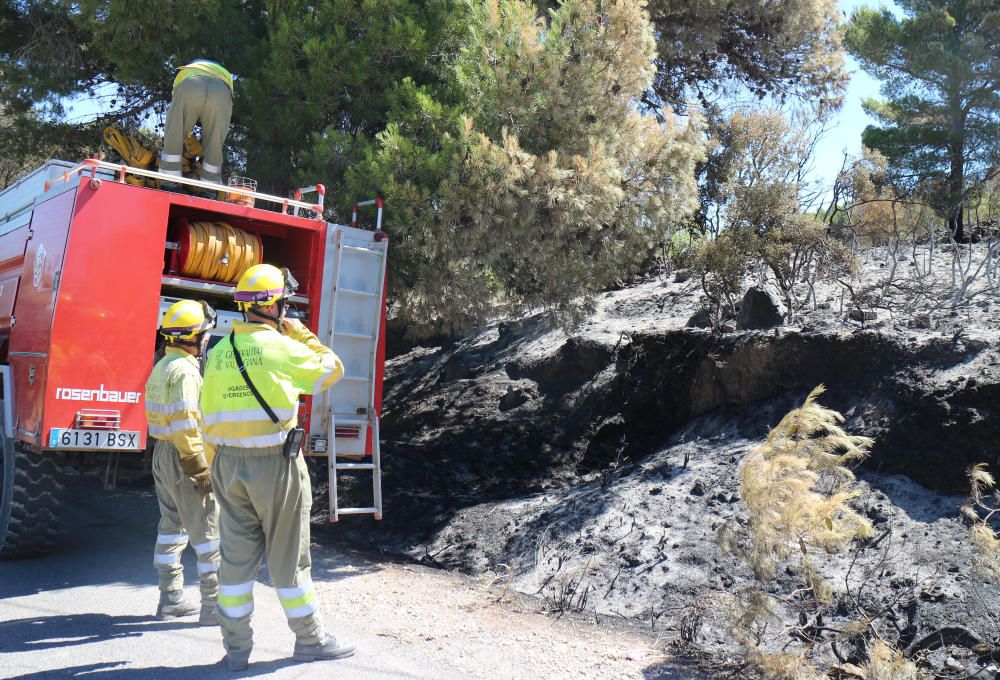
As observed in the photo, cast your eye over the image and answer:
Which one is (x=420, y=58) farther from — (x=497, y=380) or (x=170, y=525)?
(x=170, y=525)

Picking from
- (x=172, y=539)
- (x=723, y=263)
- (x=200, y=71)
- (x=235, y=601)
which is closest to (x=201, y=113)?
(x=200, y=71)

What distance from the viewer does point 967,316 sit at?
799 centimetres

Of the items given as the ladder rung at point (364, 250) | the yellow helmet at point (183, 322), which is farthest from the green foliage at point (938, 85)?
the yellow helmet at point (183, 322)

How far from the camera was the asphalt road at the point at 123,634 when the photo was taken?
4.46 meters

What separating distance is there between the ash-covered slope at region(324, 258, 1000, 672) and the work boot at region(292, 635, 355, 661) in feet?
6.06

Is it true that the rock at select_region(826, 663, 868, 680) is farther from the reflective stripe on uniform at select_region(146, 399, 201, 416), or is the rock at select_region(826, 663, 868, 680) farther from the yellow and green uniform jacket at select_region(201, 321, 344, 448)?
the reflective stripe on uniform at select_region(146, 399, 201, 416)

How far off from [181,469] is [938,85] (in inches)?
692

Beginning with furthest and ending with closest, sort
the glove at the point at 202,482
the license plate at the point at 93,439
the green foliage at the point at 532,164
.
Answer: the green foliage at the point at 532,164
the license plate at the point at 93,439
the glove at the point at 202,482

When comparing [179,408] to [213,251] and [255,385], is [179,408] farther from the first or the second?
[213,251]

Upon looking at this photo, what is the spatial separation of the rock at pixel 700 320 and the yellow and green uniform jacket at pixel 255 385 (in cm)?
663

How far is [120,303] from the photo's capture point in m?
6.29

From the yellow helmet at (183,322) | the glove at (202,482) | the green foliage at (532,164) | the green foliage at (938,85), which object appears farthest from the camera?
the green foliage at (938,85)

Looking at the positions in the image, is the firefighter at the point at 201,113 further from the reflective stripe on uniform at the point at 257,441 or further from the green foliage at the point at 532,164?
the reflective stripe on uniform at the point at 257,441

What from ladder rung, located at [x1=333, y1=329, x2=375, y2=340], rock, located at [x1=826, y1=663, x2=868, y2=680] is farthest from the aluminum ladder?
rock, located at [x1=826, y1=663, x2=868, y2=680]
